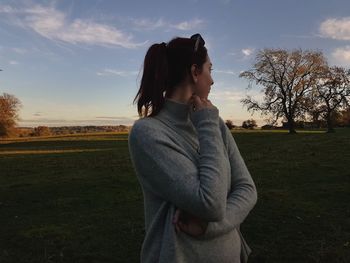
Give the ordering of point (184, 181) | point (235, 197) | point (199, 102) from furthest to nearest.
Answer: point (235, 197) < point (199, 102) < point (184, 181)

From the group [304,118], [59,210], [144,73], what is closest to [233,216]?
[144,73]

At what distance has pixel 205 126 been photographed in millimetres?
2303

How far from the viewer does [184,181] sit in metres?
2.18

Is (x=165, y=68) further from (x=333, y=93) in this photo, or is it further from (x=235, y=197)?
(x=333, y=93)

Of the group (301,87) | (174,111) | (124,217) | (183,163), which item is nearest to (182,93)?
(174,111)

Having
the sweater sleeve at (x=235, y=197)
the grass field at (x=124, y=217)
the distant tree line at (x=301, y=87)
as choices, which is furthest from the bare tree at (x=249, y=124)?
the sweater sleeve at (x=235, y=197)

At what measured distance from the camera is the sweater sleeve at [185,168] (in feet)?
7.08

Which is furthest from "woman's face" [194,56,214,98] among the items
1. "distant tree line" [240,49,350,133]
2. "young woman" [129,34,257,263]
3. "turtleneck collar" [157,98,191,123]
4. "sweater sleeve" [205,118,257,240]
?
"distant tree line" [240,49,350,133]

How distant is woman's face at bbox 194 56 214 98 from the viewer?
246 cm

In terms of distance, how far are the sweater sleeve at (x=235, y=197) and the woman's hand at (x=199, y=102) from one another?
0.34 metres

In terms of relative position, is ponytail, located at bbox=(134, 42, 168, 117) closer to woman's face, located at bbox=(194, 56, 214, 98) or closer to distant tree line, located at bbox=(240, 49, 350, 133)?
woman's face, located at bbox=(194, 56, 214, 98)

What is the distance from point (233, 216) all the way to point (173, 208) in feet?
1.30

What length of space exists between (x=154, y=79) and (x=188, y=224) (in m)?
0.83

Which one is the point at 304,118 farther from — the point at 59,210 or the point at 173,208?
the point at 173,208
